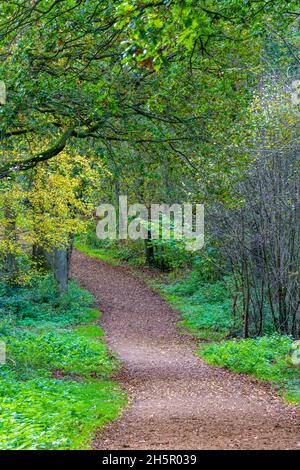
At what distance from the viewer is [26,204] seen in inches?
755

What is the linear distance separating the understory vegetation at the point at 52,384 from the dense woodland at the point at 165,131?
7cm

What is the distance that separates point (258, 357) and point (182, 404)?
3445 millimetres

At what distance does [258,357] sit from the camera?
12.5 metres

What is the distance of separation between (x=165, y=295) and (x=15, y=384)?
58.4ft

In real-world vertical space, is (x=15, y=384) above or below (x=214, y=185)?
below

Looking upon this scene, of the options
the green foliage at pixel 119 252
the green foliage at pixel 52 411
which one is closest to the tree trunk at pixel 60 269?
the green foliage at pixel 119 252

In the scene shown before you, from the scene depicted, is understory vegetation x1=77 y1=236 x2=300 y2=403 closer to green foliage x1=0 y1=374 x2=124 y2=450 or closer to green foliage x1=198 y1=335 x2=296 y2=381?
green foliage x1=198 y1=335 x2=296 y2=381

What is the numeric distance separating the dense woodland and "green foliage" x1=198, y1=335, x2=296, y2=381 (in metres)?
0.06

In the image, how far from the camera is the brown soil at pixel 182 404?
6.87 meters

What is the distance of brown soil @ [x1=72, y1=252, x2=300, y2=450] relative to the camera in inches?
270

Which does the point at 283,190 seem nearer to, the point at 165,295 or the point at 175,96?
the point at 175,96

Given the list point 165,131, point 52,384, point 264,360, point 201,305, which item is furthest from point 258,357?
point 201,305
